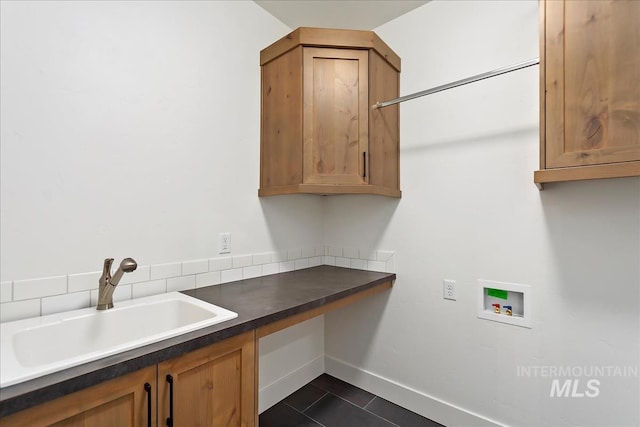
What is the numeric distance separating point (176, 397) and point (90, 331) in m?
0.50

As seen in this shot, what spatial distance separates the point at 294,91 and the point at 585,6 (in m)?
1.33

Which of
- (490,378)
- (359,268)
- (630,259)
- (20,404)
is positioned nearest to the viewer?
(20,404)

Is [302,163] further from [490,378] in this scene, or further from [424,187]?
[490,378]

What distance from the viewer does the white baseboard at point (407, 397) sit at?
1.73 m

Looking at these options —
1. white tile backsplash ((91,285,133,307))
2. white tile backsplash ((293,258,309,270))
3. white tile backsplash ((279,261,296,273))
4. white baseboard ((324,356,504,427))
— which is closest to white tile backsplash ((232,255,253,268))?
white tile backsplash ((279,261,296,273))

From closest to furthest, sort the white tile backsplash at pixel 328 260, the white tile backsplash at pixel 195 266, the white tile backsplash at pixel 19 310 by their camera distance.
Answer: the white tile backsplash at pixel 19 310 → the white tile backsplash at pixel 195 266 → the white tile backsplash at pixel 328 260

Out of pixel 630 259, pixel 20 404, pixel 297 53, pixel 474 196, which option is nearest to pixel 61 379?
pixel 20 404

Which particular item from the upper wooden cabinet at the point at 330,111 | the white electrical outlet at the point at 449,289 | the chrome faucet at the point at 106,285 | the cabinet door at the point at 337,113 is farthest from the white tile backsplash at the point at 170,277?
the cabinet door at the point at 337,113

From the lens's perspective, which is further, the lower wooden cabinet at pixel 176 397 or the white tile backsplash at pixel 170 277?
the white tile backsplash at pixel 170 277

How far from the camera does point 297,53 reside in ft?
5.73

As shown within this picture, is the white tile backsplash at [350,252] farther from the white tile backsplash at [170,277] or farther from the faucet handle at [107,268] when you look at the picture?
the faucet handle at [107,268]

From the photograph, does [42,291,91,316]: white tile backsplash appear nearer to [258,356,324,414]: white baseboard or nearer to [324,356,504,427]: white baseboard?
[258,356,324,414]: white baseboard

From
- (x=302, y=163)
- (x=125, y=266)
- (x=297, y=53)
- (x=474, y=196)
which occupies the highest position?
(x=297, y=53)

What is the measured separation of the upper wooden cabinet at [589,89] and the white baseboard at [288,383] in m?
1.94
